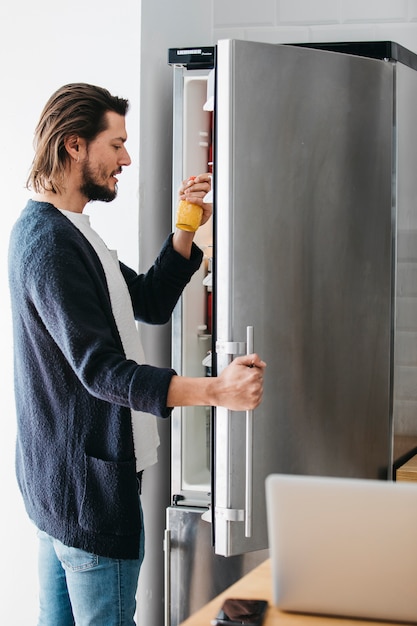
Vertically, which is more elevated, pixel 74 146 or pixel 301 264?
pixel 74 146

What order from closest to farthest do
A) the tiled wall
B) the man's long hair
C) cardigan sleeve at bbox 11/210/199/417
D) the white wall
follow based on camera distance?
1. cardigan sleeve at bbox 11/210/199/417
2. the man's long hair
3. the white wall
4. the tiled wall

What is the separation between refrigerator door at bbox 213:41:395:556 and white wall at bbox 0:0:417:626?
1.85 ft

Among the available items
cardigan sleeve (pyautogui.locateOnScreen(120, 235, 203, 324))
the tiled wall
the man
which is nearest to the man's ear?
the man

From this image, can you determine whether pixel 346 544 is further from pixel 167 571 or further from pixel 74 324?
pixel 167 571

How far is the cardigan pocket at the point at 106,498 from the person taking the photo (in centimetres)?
182

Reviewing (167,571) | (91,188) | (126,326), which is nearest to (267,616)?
(126,326)

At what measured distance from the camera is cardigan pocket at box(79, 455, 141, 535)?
182cm

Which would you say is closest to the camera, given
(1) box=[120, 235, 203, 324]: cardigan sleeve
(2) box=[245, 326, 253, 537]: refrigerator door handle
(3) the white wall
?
(2) box=[245, 326, 253, 537]: refrigerator door handle

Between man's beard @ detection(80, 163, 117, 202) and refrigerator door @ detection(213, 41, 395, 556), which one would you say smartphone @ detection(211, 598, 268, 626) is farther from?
man's beard @ detection(80, 163, 117, 202)

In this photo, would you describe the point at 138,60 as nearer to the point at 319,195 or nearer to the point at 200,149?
the point at 200,149

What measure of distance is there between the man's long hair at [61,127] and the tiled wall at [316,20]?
0.96 metres

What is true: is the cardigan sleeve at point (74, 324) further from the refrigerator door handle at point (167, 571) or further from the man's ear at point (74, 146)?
the refrigerator door handle at point (167, 571)

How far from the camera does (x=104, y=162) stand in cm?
203

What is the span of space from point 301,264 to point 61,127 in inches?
25.0
